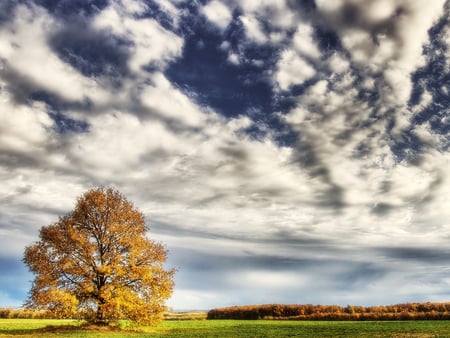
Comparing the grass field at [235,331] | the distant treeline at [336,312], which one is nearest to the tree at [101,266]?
the grass field at [235,331]

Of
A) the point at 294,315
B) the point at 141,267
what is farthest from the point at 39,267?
the point at 294,315

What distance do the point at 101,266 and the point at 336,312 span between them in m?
79.6

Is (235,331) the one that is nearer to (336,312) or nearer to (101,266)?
(101,266)

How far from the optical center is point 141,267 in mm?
46438

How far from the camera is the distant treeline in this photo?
8931 centimetres

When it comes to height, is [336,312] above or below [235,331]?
above

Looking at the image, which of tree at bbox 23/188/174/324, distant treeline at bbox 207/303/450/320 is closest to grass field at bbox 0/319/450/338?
tree at bbox 23/188/174/324

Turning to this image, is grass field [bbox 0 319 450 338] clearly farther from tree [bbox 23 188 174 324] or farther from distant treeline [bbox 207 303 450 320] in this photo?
distant treeline [bbox 207 303 450 320]

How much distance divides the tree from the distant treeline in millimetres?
66492

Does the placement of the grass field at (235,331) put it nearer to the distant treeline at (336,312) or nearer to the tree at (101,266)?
the tree at (101,266)

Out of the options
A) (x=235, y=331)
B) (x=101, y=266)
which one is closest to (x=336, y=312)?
(x=235, y=331)

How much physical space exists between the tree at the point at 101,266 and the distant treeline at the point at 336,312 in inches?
2618

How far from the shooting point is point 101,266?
44.9 metres

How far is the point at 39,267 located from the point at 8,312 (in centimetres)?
6689
